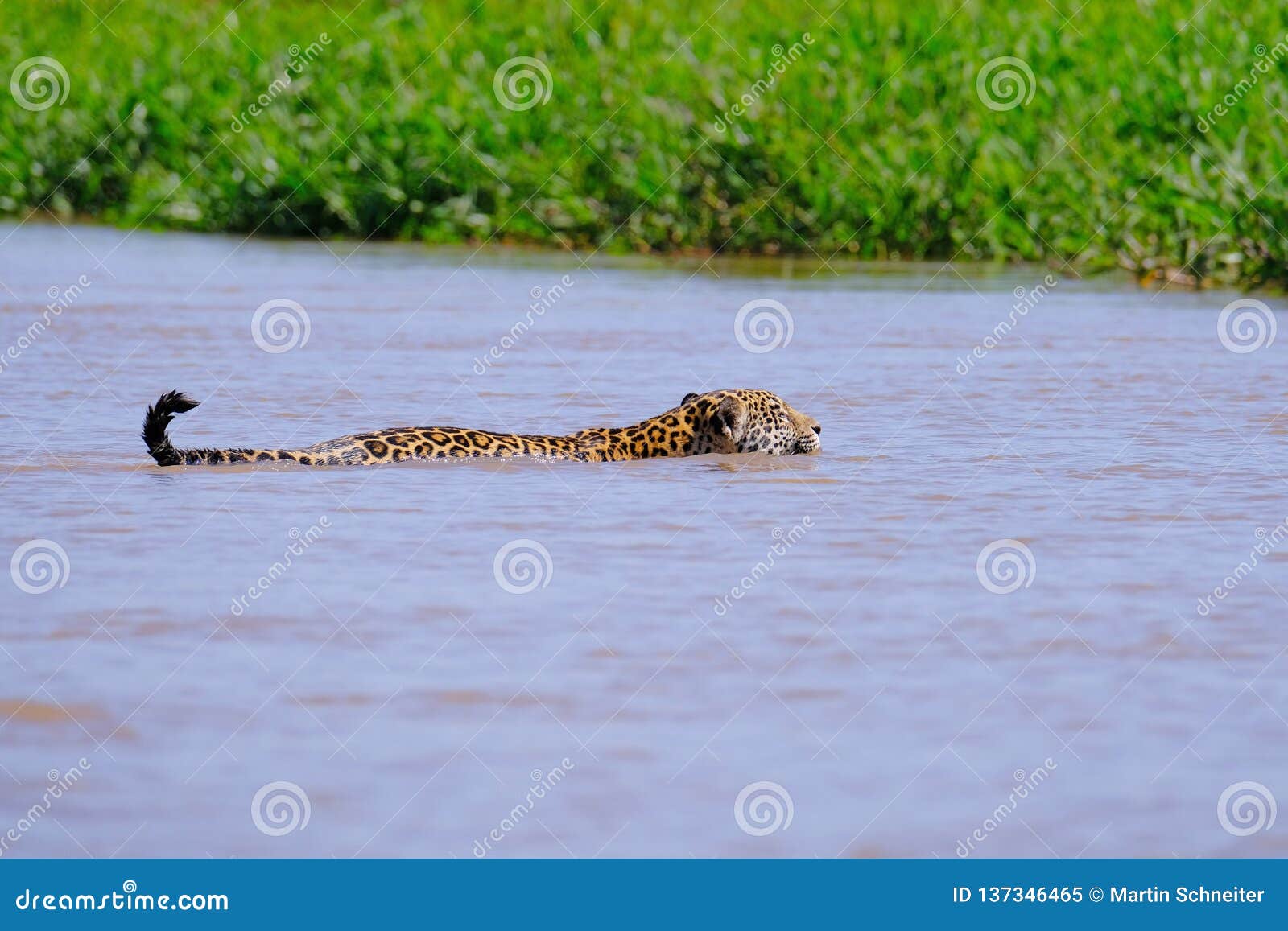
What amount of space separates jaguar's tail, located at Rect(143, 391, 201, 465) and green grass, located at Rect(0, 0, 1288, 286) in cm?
1055

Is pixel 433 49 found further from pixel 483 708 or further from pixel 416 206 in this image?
pixel 483 708

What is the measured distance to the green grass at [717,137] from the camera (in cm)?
1883

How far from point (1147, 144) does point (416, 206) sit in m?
7.73

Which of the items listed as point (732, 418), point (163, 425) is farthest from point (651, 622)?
point (732, 418)

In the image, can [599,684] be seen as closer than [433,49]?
Yes

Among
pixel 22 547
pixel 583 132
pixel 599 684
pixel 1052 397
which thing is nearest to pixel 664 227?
pixel 583 132

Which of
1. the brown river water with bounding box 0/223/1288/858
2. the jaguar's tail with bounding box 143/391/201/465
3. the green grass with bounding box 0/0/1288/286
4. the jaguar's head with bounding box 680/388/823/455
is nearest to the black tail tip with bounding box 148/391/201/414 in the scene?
the jaguar's tail with bounding box 143/391/201/465

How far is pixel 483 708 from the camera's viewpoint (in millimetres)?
5348

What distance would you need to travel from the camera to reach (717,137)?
2073 cm

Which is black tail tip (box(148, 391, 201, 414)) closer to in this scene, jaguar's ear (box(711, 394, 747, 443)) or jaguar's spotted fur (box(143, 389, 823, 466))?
jaguar's spotted fur (box(143, 389, 823, 466))

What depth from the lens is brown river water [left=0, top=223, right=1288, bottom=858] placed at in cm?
465

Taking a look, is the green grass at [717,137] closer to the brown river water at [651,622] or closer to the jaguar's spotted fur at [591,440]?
the brown river water at [651,622]

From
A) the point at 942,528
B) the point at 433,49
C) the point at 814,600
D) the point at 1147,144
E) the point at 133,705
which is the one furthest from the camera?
the point at 433,49

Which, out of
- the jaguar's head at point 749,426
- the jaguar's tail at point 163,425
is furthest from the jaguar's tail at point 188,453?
the jaguar's head at point 749,426
